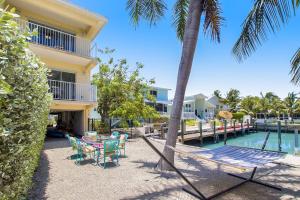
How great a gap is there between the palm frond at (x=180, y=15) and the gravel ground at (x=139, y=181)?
5.98m

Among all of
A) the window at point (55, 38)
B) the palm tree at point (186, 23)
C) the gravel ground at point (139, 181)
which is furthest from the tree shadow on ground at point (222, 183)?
the window at point (55, 38)

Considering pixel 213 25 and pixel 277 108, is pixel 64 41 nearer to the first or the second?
pixel 213 25

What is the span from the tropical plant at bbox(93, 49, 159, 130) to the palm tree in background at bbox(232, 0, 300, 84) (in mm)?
11553

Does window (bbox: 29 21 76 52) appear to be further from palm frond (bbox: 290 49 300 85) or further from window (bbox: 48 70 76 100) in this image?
palm frond (bbox: 290 49 300 85)

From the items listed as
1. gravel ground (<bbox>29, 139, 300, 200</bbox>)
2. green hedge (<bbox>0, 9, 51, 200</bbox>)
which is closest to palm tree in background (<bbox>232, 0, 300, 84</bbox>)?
gravel ground (<bbox>29, 139, 300, 200</bbox>)

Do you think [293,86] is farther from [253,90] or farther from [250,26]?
[253,90]

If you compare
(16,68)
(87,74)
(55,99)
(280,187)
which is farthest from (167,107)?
(16,68)

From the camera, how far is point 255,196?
5359 millimetres

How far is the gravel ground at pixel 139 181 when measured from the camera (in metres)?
5.43

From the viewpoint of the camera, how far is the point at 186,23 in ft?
25.1

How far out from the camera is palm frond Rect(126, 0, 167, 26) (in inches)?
359

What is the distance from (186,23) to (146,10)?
2463mm

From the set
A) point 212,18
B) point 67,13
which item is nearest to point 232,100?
point 67,13

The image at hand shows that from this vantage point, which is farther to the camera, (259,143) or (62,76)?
(259,143)
